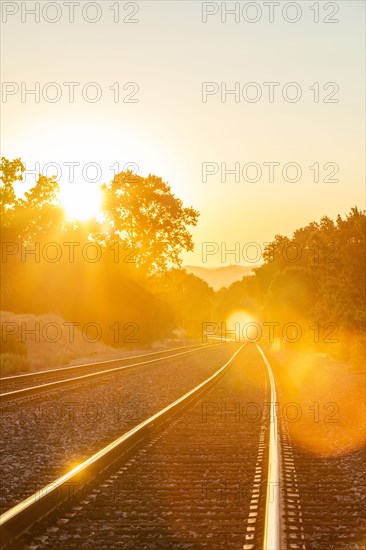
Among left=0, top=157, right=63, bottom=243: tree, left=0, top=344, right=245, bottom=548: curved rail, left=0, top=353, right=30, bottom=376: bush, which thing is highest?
left=0, top=157, right=63, bottom=243: tree

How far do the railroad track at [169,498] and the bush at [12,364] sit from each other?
52.1ft

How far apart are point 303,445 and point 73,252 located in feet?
154

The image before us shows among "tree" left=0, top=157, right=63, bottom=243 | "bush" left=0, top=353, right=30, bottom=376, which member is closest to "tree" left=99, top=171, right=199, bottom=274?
"tree" left=0, top=157, right=63, bottom=243

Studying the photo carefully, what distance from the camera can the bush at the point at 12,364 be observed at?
2566 centimetres

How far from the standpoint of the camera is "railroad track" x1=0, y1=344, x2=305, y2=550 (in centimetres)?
502

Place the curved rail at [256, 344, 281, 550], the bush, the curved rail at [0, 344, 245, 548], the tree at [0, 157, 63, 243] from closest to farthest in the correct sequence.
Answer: the curved rail at [256, 344, 281, 550] → the curved rail at [0, 344, 245, 548] → the bush → the tree at [0, 157, 63, 243]

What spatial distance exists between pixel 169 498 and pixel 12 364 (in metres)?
21.0

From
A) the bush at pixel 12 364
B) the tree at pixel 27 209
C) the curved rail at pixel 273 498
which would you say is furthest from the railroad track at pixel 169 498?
the tree at pixel 27 209

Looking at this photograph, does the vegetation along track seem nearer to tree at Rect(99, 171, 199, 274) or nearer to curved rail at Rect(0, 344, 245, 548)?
curved rail at Rect(0, 344, 245, 548)

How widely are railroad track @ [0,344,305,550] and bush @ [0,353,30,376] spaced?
15.9m

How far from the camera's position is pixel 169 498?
21.0ft

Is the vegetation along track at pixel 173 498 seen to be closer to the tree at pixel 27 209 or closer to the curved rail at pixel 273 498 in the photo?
the curved rail at pixel 273 498

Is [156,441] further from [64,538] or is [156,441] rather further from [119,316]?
[119,316]

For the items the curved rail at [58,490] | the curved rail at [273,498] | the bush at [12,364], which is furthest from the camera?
the bush at [12,364]
